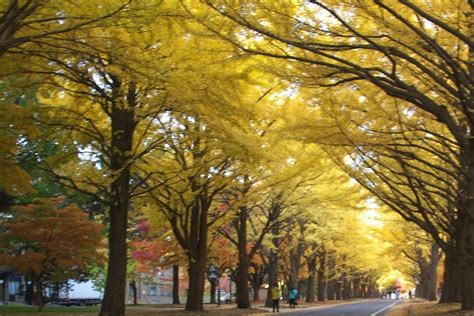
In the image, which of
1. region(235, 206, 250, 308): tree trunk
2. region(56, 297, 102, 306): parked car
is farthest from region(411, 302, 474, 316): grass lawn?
region(56, 297, 102, 306): parked car

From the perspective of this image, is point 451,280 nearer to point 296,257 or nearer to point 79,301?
point 296,257

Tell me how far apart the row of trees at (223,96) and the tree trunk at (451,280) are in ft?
1.77

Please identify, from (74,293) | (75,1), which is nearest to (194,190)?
(75,1)

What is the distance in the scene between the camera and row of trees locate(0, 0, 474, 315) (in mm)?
10633

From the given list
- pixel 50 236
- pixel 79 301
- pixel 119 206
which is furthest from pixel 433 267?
pixel 119 206

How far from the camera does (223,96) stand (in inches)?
584

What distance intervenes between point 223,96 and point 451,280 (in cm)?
1673

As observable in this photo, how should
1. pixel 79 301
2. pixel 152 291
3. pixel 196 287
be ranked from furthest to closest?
pixel 152 291, pixel 79 301, pixel 196 287

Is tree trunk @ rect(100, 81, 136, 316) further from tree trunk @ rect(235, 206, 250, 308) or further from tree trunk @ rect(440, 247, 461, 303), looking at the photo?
tree trunk @ rect(440, 247, 461, 303)

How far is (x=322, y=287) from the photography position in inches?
2381

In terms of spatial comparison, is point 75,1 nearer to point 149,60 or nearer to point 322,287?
point 149,60

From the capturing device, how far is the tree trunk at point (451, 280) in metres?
24.1

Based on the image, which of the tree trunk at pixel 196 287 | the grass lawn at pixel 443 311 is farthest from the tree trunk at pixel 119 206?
the grass lawn at pixel 443 311

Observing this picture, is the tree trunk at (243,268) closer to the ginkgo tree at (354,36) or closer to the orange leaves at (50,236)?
the orange leaves at (50,236)
